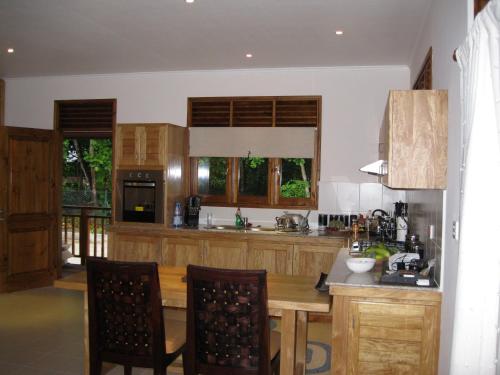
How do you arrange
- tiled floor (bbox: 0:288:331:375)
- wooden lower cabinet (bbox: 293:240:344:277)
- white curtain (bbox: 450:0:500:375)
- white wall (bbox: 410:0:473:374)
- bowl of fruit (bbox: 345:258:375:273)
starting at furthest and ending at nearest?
wooden lower cabinet (bbox: 293:240:344:277)
tiled floor (bbox: 0:288:331:375)
bowl of fruit (bbox: 345:258:375:273)
white wall (bbox: 410:0:473:374)
white curtain (bbox: 450:0:500:375)

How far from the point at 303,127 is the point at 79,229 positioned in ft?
13.6

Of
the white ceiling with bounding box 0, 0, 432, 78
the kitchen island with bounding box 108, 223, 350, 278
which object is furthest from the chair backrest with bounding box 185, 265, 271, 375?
the kitchen island with bounding box 108, 223, 350, 278

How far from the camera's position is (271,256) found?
506 cm

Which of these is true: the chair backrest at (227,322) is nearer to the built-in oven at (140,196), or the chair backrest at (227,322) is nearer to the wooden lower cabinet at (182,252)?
the wooden lower cabinet at (182,252)

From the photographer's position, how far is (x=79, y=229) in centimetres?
751

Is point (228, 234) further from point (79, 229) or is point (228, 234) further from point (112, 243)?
point (79, 229)

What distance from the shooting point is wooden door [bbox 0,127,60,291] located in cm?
576

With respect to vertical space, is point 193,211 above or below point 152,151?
below

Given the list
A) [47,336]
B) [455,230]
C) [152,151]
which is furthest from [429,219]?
[47,336]

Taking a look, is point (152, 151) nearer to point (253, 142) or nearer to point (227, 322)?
point (253, 142)

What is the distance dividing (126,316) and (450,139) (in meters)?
2.13

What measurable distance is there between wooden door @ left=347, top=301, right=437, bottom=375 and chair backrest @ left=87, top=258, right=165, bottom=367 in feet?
3.90

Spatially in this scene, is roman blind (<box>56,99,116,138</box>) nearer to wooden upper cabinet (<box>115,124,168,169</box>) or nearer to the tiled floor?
wooden upper cabinet (<box>115,124,168,169</box>)

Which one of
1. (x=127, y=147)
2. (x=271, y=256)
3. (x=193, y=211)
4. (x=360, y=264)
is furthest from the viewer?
(x=193, y=211)
